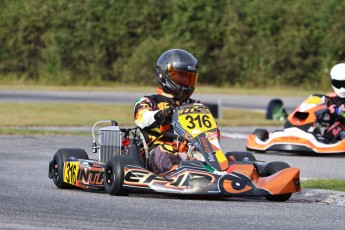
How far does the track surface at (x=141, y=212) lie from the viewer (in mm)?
7105

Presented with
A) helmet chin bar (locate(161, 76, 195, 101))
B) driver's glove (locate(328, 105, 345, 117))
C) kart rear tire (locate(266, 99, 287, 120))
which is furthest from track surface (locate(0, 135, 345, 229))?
kart rear tire (locate(266, 99, 287, 120))

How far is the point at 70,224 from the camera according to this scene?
22.9ft

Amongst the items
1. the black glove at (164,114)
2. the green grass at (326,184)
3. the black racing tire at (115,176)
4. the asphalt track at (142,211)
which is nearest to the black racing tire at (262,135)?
the green grass at (326,184)

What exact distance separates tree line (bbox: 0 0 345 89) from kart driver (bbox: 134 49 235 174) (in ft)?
104

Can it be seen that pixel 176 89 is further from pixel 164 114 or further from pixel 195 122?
pixel 195 122

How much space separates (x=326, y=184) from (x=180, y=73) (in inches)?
83.8

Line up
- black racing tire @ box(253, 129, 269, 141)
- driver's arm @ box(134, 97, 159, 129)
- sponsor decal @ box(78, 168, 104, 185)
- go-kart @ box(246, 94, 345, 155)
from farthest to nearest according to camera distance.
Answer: black racing tire @ box(253, 129, 269, 141) < go-kart @ box(246, 94, 345, 155) < driver's arm @ box(134, 97, 159, 129) < sponsor decal @ box(78, 168, 104, 185)

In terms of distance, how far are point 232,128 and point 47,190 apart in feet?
40.6

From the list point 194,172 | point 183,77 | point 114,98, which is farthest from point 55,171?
point 114,98

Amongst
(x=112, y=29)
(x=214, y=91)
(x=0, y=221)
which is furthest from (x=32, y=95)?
(x=0, y=221)

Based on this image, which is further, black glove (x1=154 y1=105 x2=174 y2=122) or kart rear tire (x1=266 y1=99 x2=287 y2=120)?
kart rear tire (x1=266 y1=99 x2=287 y2=120)

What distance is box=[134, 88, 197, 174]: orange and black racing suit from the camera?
921 centimetres

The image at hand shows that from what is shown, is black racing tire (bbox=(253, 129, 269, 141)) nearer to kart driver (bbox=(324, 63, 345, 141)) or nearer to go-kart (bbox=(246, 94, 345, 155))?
go-kart (bbox=(246, 94, 345, 155))

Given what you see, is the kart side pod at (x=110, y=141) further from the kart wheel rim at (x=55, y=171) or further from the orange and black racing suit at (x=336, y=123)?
the orange and black racing suit at (x=336, y=123)
